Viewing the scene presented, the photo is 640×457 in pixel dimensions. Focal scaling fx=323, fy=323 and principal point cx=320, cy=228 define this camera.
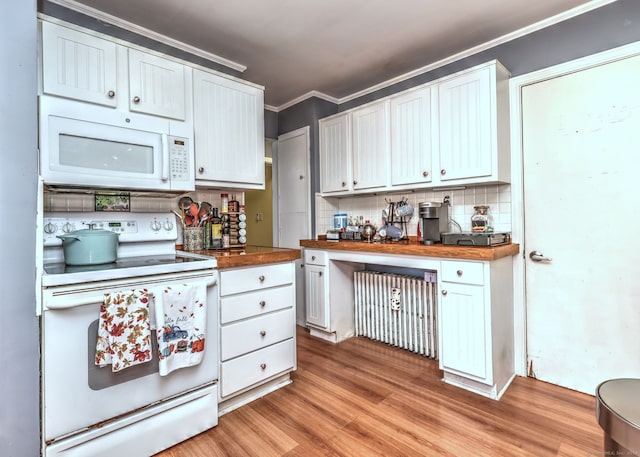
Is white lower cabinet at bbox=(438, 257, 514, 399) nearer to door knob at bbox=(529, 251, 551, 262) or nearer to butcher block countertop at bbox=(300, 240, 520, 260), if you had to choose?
butcher block countertop at bbox=(300, 240, 520, 260)

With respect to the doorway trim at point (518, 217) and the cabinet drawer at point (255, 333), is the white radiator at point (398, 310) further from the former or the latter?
the cabinet drawer at point (255, 333)

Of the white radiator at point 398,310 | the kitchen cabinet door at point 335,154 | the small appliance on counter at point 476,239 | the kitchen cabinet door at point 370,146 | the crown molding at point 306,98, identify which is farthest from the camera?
the crown molding at point 306,98

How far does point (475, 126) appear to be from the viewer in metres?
2.28

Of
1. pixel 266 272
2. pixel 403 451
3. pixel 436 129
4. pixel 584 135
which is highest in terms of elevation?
pixel 436 129

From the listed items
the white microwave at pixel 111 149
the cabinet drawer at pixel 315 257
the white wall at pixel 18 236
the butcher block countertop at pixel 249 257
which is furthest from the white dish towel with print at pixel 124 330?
the cabinet drawer at pixel 315 257

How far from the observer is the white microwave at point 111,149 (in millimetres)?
1587

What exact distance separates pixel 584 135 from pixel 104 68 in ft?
9.69

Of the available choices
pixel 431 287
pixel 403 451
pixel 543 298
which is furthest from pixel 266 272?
pixel 543 298

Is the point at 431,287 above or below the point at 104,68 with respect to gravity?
below

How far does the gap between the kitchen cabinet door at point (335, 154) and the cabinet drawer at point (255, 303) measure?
1.39 metres

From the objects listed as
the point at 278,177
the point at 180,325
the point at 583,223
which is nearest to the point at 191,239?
the point at 180,325

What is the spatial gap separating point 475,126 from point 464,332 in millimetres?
1422

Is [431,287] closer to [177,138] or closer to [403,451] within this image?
[403,451]

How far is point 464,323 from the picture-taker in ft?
6.95
